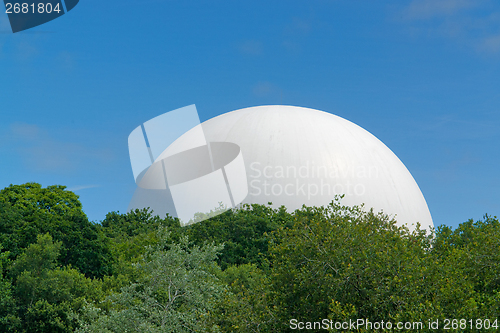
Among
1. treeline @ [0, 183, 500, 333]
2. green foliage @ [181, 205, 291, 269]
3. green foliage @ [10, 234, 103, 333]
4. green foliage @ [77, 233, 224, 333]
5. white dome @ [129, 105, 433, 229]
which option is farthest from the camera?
white dome @ [129, 105, 433, 229]

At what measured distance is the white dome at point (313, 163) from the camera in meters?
45.8

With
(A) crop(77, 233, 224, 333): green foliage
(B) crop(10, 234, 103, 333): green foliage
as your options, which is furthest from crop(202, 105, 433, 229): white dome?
(A) crop(77, 233, 224, 333): green foliage

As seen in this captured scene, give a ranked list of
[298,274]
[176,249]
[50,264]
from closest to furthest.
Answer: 1. [298,274]
2. [176,249]
3. [50,264]

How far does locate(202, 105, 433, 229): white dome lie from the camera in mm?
45812

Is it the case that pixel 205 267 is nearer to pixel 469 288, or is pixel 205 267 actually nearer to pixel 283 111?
pixel 469 288

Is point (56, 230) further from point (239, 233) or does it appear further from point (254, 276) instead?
point (254, 276)

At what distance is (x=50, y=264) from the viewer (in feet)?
88.2

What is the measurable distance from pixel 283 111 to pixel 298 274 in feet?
135

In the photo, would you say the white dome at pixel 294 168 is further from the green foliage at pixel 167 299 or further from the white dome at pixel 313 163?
the green foliage at pixel 167 299

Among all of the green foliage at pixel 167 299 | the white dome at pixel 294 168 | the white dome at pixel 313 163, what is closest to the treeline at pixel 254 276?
the green foliage at pixel 167 299

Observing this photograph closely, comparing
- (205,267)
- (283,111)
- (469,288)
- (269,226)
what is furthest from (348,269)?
(283,111)

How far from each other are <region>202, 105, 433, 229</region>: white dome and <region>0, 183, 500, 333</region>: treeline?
1144 centimetres

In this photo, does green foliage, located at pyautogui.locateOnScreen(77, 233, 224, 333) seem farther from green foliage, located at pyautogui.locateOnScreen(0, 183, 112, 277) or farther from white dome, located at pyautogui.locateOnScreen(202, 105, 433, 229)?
white dome, located at pyautogui.locateOnScreen(202, 105, 433, 229)

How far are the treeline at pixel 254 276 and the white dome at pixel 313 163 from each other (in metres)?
11.4
